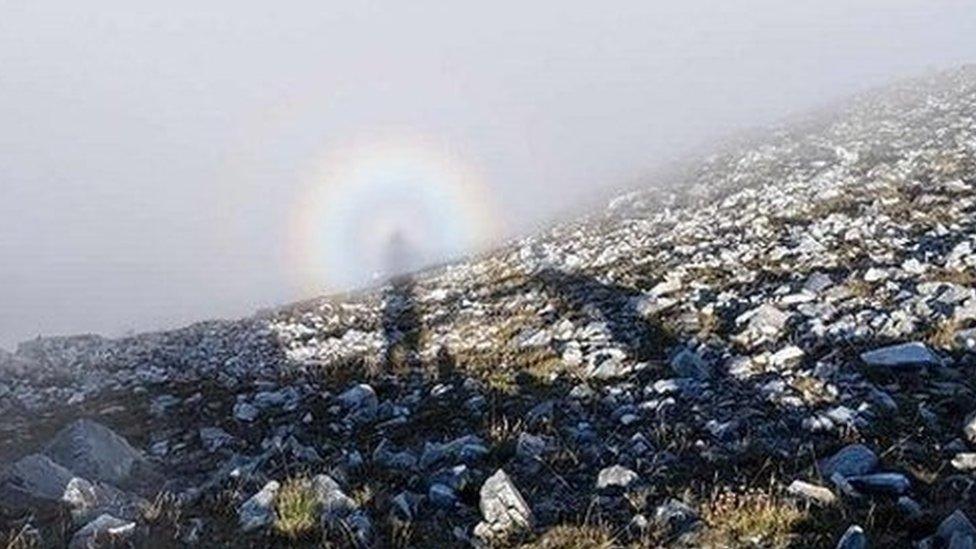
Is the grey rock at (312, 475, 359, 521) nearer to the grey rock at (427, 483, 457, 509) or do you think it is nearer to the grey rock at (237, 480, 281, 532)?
the grey rock at (237, 480, 281, 532)

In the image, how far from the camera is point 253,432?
1506 cm

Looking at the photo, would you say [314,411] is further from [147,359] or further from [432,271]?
[432,271]

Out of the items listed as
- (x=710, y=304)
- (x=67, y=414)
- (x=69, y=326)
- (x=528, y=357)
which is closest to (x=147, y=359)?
(x=67, y=414)

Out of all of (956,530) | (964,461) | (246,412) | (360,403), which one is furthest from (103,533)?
(964,461)

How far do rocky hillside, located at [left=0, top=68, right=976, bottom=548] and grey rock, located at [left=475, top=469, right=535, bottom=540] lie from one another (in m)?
0.02

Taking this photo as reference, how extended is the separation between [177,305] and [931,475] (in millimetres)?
118505

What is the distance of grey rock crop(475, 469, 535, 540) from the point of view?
925 cm

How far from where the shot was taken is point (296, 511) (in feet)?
30.9

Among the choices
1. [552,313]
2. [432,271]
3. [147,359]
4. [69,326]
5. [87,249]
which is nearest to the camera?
[552,313]

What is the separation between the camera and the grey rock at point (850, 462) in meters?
9.62

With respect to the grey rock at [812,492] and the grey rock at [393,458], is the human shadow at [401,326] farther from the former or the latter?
the grey rock at [812,492]

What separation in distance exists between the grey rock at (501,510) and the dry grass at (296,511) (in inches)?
66.2

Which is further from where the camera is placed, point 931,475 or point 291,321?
point 291,321

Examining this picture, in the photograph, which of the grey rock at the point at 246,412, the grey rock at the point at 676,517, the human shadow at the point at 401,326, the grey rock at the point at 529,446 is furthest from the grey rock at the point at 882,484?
the human shadow at the point at 401,326
